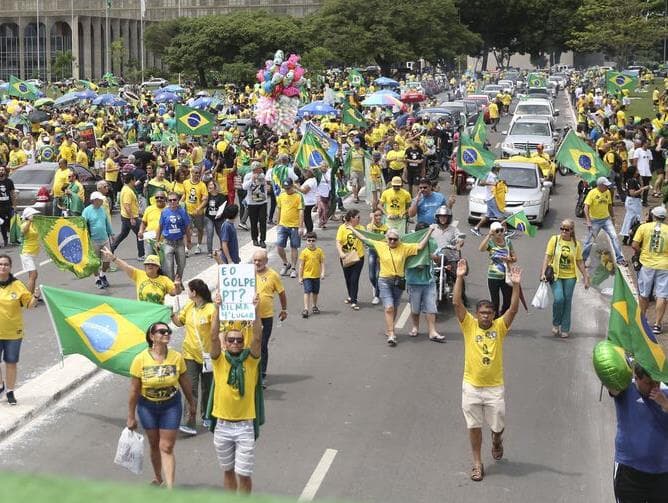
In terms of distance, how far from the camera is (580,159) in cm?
2064

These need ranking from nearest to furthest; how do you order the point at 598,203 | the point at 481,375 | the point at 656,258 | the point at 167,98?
the point at 481,375 < the point at 656,258 < the point at 598,203 < the point at 167,98

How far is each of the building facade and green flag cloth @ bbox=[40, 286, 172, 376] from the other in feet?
357

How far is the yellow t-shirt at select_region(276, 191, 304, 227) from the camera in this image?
1850 centimetres

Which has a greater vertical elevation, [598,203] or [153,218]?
[598,203]

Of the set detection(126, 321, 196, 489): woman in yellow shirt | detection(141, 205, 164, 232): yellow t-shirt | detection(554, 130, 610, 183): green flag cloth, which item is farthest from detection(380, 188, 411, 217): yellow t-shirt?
detection(126, 321, 196, 489): woman in yellow shirt

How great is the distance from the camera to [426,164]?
30.5 meters

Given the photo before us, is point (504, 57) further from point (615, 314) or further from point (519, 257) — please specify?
point (615, 314)

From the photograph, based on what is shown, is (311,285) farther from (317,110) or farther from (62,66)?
(62,66)

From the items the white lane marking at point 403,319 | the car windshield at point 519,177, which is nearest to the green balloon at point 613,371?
the white lane marking at point 403,319

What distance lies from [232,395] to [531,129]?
28.8 m

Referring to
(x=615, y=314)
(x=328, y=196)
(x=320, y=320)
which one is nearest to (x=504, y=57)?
(x=328, y=196)

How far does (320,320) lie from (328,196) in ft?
26.1

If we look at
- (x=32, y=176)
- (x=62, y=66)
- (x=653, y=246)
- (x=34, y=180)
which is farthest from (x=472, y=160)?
(x=62, y=66)

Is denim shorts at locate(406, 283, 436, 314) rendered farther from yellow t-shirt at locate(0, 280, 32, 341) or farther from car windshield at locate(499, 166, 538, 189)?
car windshield at locate(499, 166, 538, 189)
